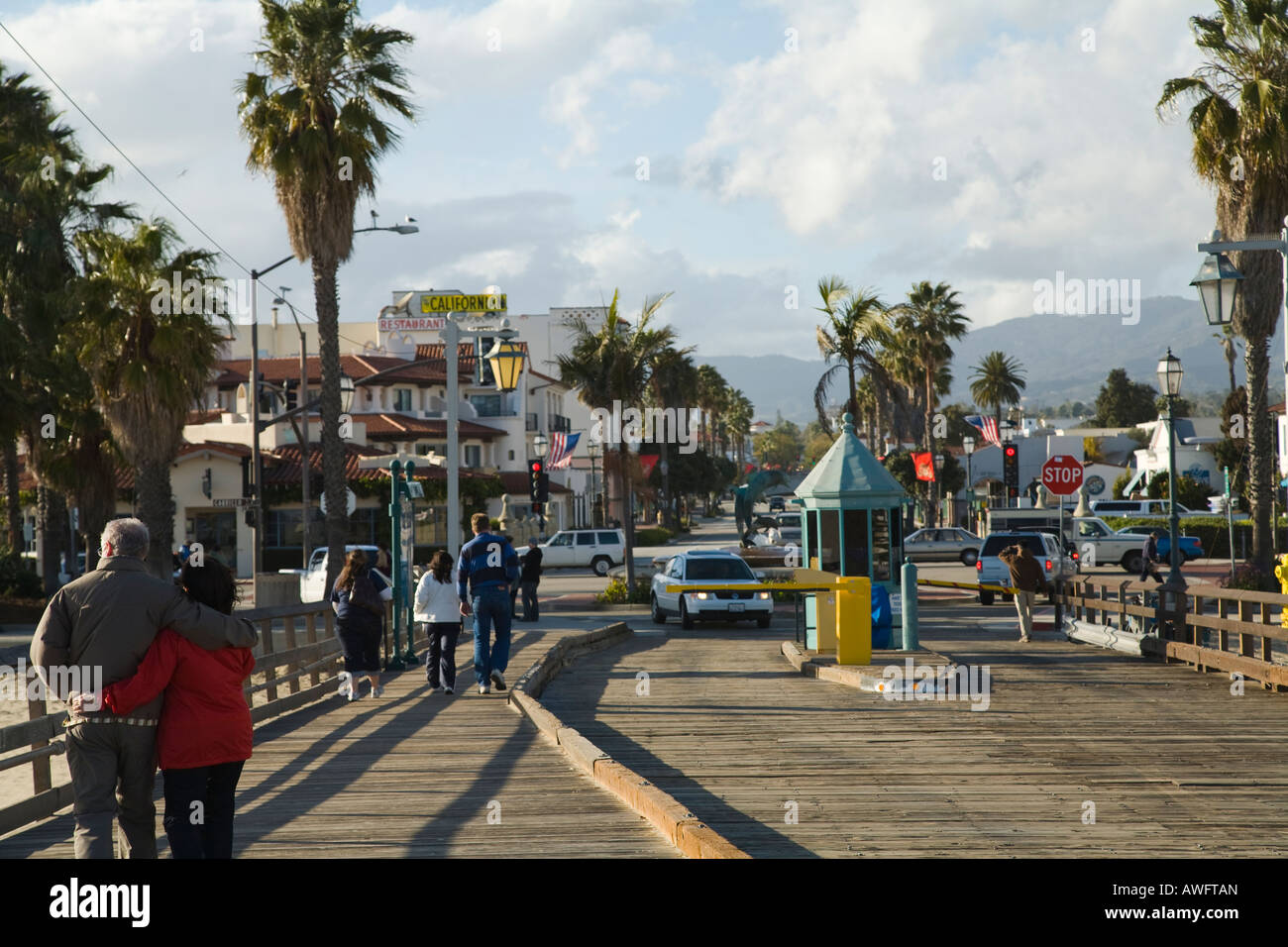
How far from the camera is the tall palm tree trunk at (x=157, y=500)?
106 ft

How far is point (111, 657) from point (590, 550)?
4894 centimetres

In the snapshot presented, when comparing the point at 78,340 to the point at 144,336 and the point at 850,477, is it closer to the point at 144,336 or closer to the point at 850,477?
the point at 144,336

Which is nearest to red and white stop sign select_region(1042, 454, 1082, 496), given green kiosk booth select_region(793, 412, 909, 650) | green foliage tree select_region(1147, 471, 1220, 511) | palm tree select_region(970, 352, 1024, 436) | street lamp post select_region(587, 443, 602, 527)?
green kiosk booth select_region(793, 412, 909, 650)

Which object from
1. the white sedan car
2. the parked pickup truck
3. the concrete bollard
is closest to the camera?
the concrete bollard

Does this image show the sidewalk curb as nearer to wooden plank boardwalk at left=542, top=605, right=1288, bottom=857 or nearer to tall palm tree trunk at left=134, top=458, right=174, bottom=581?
wooden plank boardwalk at left=542, top=605, right=1288, bottom=857

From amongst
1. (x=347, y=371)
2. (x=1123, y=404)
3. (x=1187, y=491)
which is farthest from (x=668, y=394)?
(x=1123, y=404)

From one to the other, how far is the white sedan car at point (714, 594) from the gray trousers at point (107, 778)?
71.8 feet

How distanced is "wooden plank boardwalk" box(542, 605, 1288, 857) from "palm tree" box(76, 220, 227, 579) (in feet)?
54.9

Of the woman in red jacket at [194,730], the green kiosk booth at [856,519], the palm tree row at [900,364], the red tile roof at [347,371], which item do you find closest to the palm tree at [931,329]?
the palm tree row at [900,364]

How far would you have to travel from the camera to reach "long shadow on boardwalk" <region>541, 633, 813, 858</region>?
25.7ft

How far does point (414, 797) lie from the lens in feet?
29.6

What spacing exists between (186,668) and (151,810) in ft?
2.43

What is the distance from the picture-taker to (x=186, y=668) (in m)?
6.10
